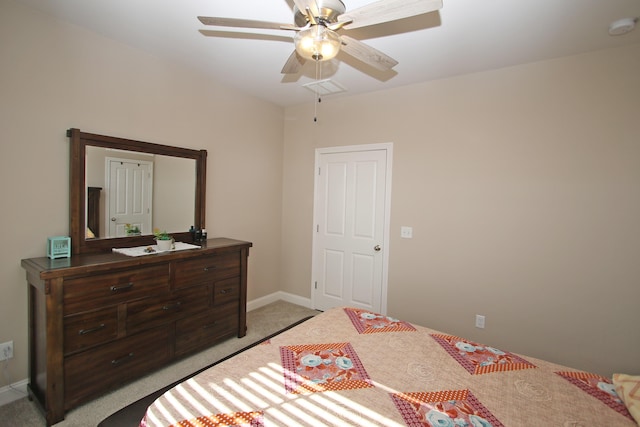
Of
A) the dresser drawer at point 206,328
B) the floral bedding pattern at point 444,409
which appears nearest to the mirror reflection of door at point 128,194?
the dresser drawer at point 206,328

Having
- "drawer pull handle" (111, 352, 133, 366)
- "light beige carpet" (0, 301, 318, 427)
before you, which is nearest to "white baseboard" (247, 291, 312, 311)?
"light beige carpet" (0, 301, 318, 427)

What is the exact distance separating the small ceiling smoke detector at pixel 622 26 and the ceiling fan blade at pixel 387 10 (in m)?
1.66

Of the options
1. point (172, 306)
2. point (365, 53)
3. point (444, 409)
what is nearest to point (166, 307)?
point (172, 306)

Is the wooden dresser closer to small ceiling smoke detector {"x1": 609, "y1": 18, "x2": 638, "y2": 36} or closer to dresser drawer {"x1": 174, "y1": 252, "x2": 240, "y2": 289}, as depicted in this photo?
dresser drawer {"x1": 174, "y1": 252, "x2": 240, "y2": 289}

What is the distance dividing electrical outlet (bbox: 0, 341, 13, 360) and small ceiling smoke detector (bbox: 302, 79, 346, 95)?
9.95ft

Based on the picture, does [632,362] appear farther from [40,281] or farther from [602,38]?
[40,281]

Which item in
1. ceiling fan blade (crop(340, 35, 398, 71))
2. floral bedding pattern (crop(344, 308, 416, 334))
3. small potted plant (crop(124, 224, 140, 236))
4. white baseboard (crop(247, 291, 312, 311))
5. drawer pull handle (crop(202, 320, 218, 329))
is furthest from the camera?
white baseboard (crop(247, 291, 312, 311))

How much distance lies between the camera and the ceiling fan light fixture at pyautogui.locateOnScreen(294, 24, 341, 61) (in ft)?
4.63

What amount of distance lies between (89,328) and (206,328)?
3.07ft

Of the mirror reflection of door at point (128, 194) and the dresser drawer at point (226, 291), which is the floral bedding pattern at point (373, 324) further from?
the mirror reflection of door at point (128, 194)

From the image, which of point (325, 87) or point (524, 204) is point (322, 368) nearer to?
point (524, 204)

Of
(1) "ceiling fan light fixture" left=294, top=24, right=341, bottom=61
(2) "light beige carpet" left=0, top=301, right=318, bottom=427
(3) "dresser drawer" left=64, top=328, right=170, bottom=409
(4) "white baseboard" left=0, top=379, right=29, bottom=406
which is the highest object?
(1) "ceiling fan light fixture" left=294, top=24, right=341, bottom=61

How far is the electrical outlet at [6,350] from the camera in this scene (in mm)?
1976

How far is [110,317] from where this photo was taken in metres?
2.05
